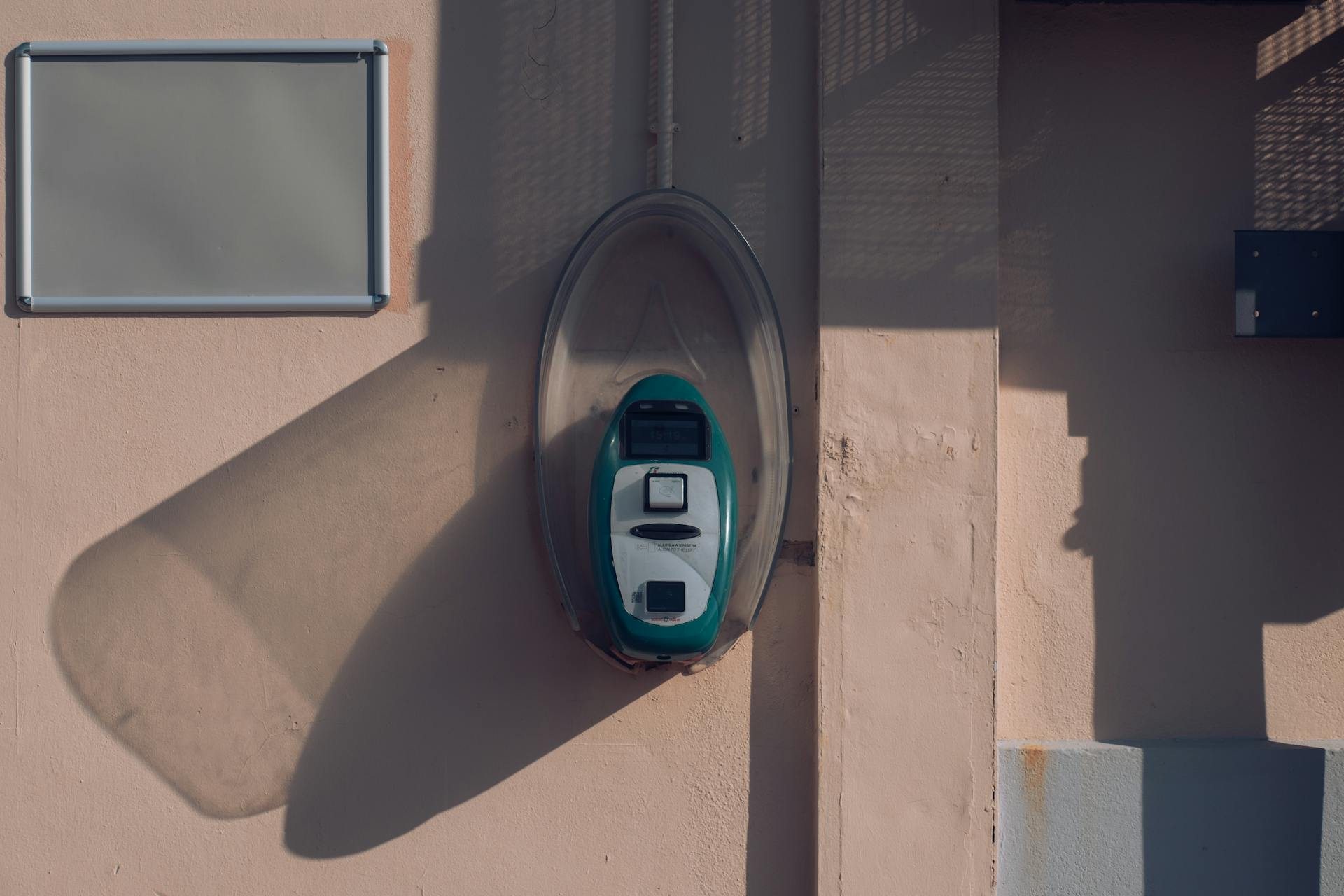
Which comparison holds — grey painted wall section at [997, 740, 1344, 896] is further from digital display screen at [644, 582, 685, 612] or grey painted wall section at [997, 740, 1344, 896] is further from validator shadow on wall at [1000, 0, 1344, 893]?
digital display screen at [644, 582, 685, 612]

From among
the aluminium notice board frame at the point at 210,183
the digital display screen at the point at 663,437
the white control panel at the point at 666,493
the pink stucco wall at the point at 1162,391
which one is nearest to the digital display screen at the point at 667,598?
the white control panel at the point at 666,493

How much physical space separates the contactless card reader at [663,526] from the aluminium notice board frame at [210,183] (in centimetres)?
82

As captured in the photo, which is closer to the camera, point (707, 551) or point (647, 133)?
point (707, 551)

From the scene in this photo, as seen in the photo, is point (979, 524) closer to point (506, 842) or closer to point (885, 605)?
point (885, 605)

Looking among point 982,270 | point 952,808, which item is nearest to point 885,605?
point 952,808

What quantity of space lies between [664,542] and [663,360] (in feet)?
1.88

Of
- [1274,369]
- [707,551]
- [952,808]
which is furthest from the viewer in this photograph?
[1274,369]

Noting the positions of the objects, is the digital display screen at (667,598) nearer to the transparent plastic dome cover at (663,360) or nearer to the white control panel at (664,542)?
the white control panel at (664,542)

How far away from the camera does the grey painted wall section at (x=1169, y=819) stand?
263 centimetres

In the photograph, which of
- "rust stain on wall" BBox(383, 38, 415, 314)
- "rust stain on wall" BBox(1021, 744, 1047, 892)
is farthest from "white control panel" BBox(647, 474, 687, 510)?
"rust stain on wall" BBox(1021, 744, 1047, 892)

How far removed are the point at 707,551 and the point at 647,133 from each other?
3.78 feet

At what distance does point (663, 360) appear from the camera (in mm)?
2688

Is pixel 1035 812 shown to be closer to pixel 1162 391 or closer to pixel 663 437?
pixel 1162 391

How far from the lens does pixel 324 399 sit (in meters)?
2.66
